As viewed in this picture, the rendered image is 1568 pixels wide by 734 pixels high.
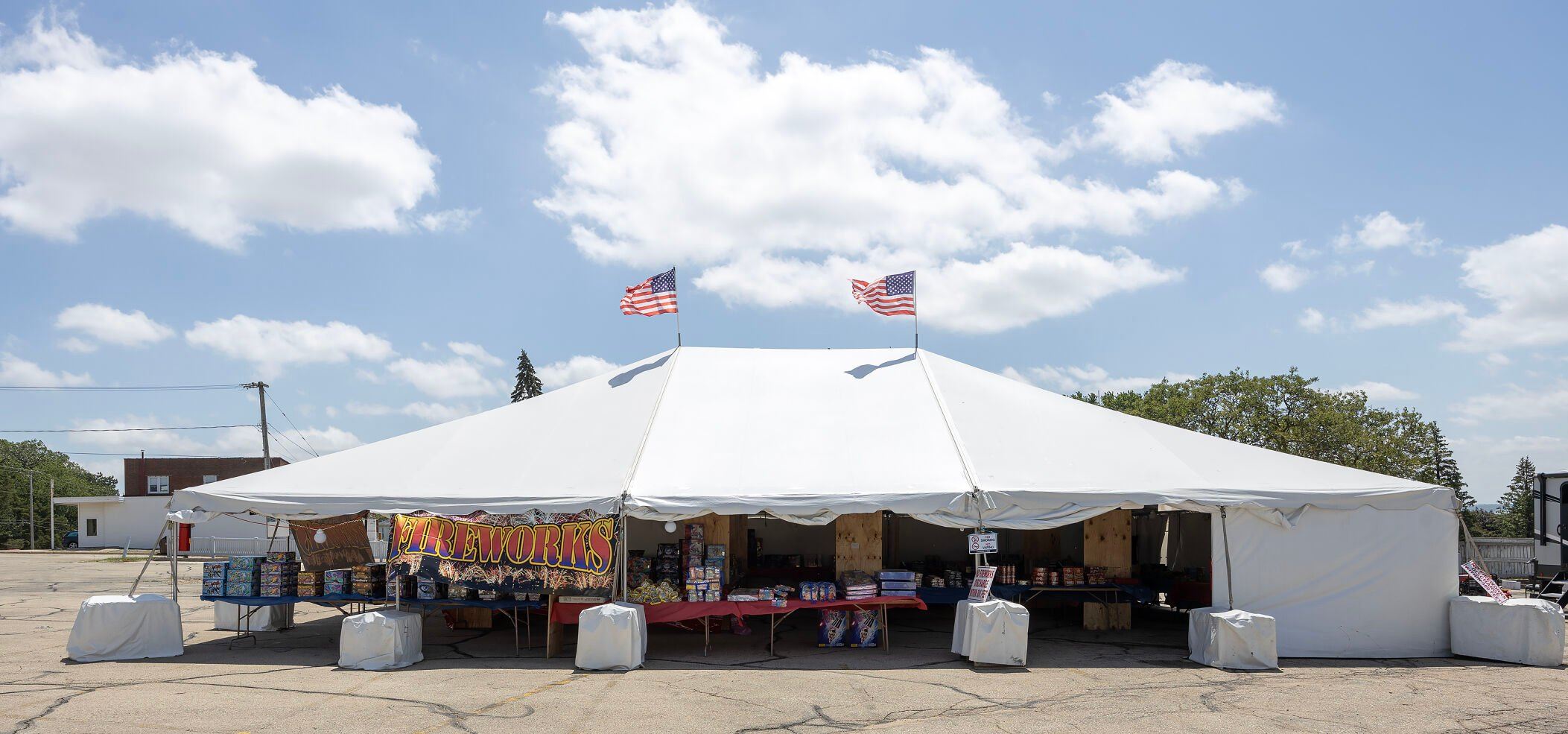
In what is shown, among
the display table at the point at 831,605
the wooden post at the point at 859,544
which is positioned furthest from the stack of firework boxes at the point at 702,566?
the wooden post at the point at 859,544

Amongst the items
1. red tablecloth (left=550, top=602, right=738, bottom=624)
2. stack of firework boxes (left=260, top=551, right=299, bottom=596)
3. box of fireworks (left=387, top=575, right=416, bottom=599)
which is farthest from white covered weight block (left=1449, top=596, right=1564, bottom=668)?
stack of firework boxes (left=260, top=551, right=299, bottom=596)

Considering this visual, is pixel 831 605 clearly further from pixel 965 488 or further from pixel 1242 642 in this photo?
pixel 1242 642

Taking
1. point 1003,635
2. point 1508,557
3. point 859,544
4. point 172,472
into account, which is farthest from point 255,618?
point 172,472

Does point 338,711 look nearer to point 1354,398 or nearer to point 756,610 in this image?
point 756,610

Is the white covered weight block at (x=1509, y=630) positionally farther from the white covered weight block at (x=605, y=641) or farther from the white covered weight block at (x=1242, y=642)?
the white covered weight block at (x=605, y=641)

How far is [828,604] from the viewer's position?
1178 cm

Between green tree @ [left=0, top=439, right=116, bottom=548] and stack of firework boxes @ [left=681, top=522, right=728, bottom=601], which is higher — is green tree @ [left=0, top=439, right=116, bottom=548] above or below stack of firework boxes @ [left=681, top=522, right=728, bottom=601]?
below

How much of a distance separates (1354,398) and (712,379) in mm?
28263

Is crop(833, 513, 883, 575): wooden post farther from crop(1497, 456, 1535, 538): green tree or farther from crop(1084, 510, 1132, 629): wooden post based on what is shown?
crop(1497, 456, 1535, 538): green tree

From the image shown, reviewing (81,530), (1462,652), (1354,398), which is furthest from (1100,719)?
(81,530)

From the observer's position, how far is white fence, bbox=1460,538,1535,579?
56.2ft

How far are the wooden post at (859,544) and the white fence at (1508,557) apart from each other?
446 inches

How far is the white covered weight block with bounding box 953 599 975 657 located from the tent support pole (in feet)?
10.2

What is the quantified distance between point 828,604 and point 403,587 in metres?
5.27
